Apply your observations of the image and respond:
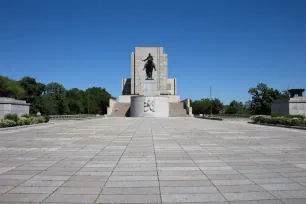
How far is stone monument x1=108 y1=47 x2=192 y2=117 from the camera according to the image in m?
45.7

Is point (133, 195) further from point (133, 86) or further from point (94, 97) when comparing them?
point (94, 97)

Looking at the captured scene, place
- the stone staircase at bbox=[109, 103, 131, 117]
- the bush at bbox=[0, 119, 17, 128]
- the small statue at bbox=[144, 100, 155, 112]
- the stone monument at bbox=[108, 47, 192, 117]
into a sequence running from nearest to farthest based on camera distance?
the bush at bbox=[0, 119, 17, 128] → the small statue at bbox=[144, 100, 155, 112] → the stone monument at bbox=[108, 47, 192, 117] → the stone staircase at bbox=[109, 103, 131, 117]

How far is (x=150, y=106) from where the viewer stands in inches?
1775

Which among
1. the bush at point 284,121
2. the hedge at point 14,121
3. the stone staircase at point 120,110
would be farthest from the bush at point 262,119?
the stone staircase at point 120,110

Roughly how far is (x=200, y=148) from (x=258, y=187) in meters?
4.96

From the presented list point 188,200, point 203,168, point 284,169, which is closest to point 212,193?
point 188,200

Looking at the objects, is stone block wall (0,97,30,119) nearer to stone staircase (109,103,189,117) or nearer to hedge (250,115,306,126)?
hedge (250,115,306,126)

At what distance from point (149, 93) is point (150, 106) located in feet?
20.1

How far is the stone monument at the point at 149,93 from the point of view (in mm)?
45719

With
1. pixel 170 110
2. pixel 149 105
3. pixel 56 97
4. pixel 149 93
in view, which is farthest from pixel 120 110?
pixel 56 97

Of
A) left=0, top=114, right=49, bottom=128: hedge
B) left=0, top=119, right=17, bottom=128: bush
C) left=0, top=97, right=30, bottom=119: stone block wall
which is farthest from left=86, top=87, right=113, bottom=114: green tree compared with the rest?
left=0, top=119, right=17, bottom=128: bush

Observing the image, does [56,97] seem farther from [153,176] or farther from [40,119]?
[153,176]

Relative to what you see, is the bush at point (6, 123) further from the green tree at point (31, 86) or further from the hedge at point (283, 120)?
the green tree at point (31, 86)

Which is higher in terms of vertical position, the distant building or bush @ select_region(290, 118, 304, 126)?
the distant building
